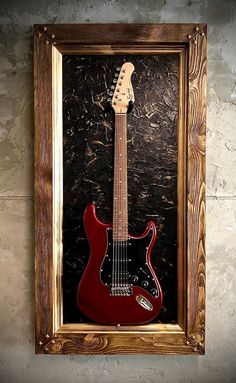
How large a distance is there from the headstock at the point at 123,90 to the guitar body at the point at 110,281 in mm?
501

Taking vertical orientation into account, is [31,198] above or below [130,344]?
above

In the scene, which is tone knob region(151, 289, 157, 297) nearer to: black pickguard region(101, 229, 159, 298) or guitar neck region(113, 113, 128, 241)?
black pickguard region(101, 229, 159, 298)

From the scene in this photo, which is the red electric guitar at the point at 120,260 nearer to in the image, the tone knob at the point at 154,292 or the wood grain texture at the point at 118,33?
the tone knob at the point at 154,292

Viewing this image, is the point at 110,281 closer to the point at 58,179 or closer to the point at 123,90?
the point at 58,179

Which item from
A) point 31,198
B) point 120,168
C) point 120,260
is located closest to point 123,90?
point 120,168

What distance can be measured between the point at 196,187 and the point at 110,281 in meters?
0.61

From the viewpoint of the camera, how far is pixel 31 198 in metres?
2.12

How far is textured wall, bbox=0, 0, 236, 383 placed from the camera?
2088 mm

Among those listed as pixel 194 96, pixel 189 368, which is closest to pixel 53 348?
pixel 189 368

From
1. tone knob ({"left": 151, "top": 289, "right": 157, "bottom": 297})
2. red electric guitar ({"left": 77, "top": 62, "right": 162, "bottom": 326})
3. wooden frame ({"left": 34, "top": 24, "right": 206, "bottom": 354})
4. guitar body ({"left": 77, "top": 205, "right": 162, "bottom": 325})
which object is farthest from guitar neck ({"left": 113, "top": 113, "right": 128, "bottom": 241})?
tone knob ({"left": 151, "top": 289, "right": 157, "bottom": 297})

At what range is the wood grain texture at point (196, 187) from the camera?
2.04 metres

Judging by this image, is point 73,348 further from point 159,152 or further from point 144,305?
point 159,152

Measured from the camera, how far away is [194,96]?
205cm

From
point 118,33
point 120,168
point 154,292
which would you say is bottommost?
point 154,292
